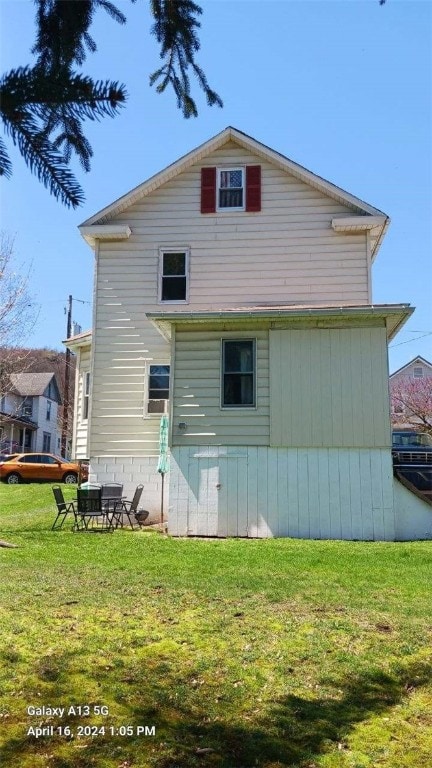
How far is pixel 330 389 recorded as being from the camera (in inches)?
435

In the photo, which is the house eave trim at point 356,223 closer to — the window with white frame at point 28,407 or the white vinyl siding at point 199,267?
the white vinyl siding at point 199,267

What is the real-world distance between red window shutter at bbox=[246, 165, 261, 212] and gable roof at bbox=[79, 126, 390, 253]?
1.29 ft

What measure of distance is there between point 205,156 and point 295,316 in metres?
5.83

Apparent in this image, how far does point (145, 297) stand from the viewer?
14.2 meters

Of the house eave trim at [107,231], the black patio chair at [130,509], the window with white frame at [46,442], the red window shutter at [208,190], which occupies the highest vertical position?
the red window shutter at [208,190]

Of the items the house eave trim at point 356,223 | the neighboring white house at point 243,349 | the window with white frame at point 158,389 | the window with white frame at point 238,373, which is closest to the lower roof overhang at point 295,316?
the neighboring white house at point 243,349

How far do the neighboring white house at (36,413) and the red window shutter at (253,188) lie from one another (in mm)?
31554

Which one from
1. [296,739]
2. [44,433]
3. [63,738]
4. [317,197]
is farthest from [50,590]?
[44,433]

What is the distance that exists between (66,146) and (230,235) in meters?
12.5

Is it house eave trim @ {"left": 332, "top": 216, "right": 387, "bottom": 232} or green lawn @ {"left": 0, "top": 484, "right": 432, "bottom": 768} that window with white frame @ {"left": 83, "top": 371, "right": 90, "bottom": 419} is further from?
green lawn @ {"left": 0, "top": 484, "right": 432, "bottom": 768}

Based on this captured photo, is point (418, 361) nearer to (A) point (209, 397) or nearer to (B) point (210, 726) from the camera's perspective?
(A) point (209, 397)

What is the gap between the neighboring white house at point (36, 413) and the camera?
4341 cm

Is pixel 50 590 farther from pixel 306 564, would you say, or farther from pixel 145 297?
pixel 145 297

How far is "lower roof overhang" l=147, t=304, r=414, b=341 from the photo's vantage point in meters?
10.8
